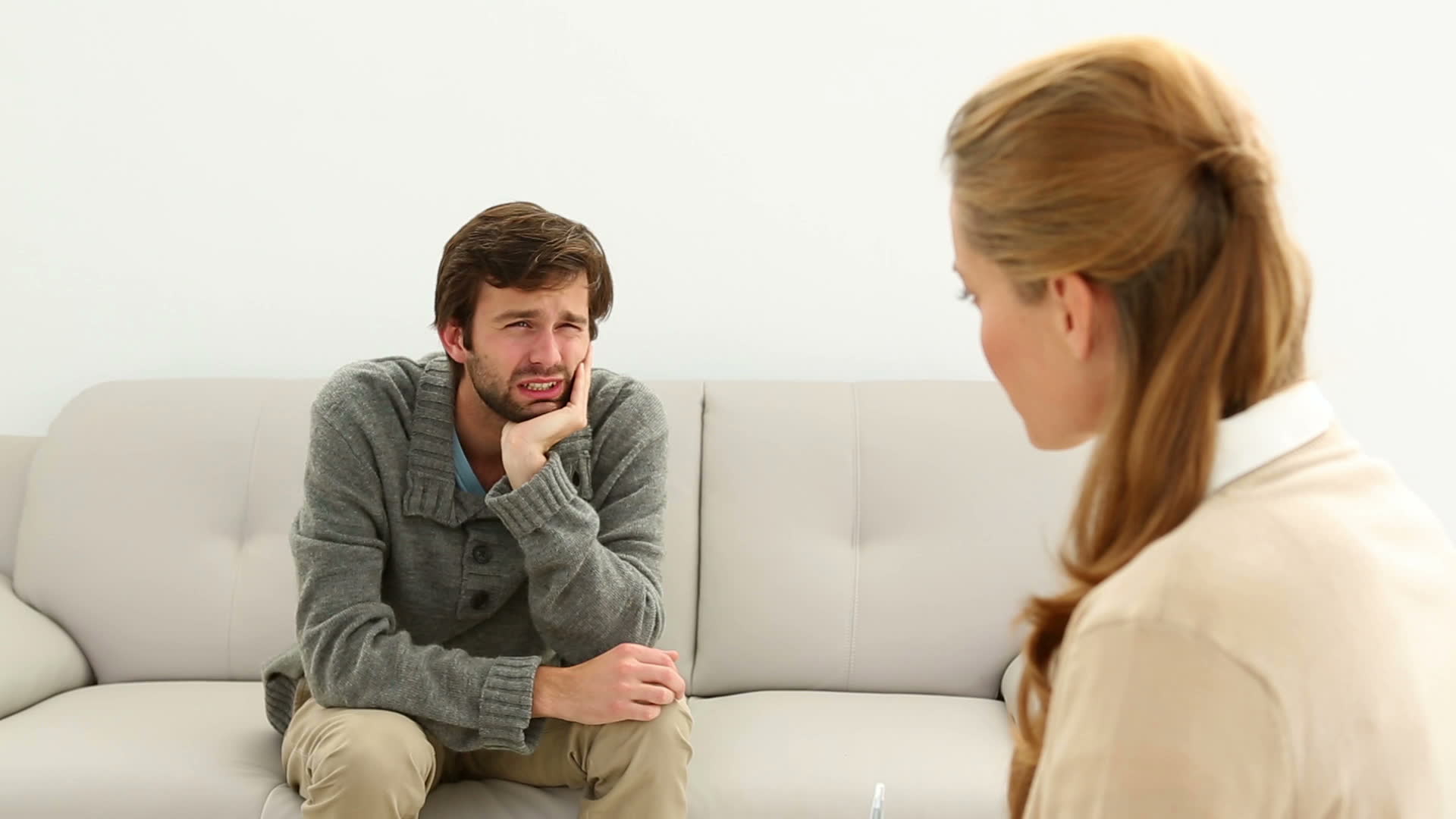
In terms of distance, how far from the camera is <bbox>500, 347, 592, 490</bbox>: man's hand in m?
1.97

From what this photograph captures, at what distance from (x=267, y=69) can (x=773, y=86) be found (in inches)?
40.0

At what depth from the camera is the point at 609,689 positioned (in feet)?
6.17

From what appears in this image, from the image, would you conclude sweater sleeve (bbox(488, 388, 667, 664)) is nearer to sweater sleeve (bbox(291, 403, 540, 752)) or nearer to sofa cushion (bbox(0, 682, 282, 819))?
sweater sleeve (bbox(291, 403, 540, 752))

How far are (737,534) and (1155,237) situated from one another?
172cm

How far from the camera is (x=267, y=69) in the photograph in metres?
2.84

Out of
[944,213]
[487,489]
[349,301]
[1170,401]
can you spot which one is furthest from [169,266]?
[1170,401]

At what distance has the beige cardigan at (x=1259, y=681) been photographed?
690 mm

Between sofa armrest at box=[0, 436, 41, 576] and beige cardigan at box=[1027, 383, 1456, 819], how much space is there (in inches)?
94.4

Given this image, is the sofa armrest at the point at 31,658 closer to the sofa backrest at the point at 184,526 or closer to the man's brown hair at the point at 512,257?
the sofa backrest at the point at 184,526

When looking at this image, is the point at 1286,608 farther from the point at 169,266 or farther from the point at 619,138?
the point at 169,266

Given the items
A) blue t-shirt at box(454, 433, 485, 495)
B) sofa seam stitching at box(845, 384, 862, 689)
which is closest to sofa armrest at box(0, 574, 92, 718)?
blue t-shirt at box(454, 433, 485, 495)

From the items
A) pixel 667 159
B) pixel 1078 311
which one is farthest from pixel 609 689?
pixel 667 159

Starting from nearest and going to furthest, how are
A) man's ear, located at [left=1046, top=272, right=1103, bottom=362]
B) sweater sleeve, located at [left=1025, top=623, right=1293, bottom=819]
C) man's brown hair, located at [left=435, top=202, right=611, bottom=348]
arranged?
sweater sleeve, located at [left=1025, top=623, right=1293, bottom=819], man's ear, located at [left=1046, top=272, right=1103, bottom=362], man's brown hair, located at [left=435, top=202, right=611, bottom=348]

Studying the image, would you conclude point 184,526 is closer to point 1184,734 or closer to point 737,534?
point 737,534
